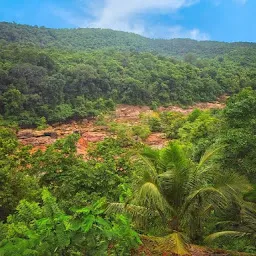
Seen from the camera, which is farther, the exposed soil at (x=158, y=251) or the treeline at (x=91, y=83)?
the treeline at (x=91, y=83)

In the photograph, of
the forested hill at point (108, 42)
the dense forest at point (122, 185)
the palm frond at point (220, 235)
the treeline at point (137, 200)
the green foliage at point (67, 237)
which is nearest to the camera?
the green foliage at point (67, 237)

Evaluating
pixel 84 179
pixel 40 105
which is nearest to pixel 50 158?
pixel 84 179

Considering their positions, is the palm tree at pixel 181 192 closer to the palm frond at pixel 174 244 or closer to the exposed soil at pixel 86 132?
the palm frond at pixel 174 244

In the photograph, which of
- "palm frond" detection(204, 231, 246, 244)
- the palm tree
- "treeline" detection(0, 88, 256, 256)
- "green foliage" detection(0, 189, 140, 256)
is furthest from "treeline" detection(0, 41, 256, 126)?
"green foliage" detection(0, 189, 140, 256)

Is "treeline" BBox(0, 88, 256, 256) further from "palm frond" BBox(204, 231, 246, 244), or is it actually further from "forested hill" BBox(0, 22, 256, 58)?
"forested hill" BBox(0, 22, 256, 58)

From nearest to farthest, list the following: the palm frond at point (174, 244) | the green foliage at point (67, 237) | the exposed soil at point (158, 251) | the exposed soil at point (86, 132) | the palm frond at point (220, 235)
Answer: the green foliage at point (67, 237), the exposed soil at point (158, 251), the palm frond at point (174, 244), the palm frond at point (220, 235), the exposed soil at point (86, 132)

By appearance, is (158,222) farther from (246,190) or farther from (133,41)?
(133,41)

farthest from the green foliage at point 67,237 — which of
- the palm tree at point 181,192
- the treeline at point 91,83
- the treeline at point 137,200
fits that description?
the treeline at point 91,83
